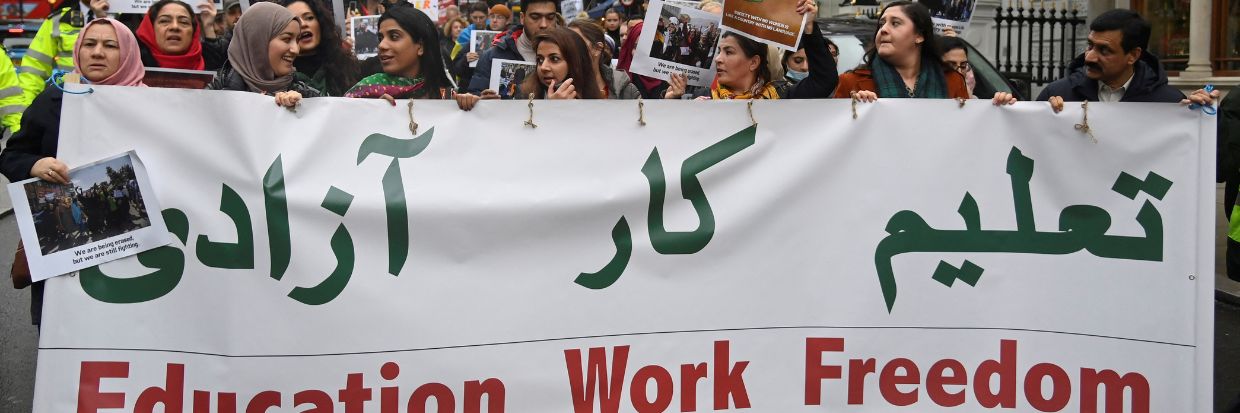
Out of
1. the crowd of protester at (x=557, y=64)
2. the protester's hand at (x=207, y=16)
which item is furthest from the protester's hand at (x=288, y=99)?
the protester's hand at (x=207, y=16)

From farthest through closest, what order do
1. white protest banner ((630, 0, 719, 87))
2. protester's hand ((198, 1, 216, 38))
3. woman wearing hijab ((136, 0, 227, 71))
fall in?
protester's hand ((198, 1, 216, 38)), woman wearing hijab ((136, 0, 227, 71)), white protest banner ((630, 0, 719, 87))

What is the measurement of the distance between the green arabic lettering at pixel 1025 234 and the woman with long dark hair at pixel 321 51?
2.85 meters

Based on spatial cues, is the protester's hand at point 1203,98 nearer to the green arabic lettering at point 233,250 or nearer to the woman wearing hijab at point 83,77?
the green arabic lettering at point 233,250

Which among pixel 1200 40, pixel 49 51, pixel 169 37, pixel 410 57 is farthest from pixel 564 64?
pixel 1200 40

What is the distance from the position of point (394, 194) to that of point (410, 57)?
1.45m

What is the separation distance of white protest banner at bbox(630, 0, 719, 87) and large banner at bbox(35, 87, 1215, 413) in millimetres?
947

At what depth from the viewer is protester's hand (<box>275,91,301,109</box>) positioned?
13.0 ft

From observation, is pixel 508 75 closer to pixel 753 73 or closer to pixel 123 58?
pixel 753 73

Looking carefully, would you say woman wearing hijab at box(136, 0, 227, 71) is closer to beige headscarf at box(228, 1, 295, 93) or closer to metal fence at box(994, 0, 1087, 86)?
beige headscarf at box(228, 1, 295, 93)

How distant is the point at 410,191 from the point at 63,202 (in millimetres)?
1004

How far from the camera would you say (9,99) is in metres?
9.28

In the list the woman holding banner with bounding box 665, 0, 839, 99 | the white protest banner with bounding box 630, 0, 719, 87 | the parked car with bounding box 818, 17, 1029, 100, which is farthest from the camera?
the parked car with bounding box 818, 17, 1029, 100

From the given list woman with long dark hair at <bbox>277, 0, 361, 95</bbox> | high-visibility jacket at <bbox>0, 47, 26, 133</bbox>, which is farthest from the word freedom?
high-visibility jacket at <bbox>0, 47, 26, 133</bbox>

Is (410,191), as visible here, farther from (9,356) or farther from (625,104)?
(9,356)
